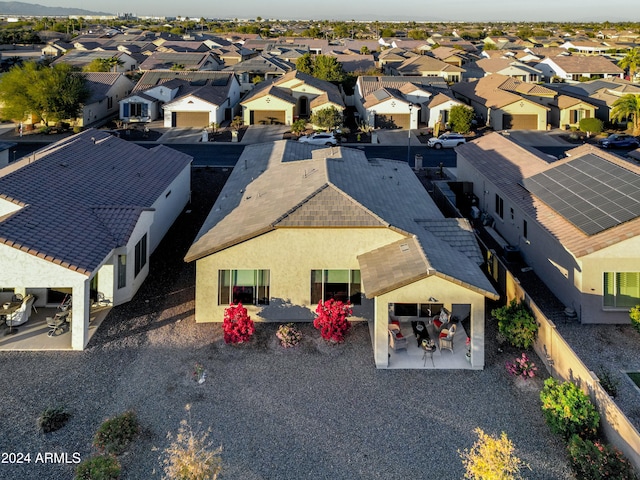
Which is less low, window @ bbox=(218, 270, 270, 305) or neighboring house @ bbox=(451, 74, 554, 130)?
neighboring house @ bbox=(451, 74, 554, 130)

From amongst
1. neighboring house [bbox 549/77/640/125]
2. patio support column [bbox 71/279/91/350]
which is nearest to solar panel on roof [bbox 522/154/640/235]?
patio support column [bbox 71/279/91/350]

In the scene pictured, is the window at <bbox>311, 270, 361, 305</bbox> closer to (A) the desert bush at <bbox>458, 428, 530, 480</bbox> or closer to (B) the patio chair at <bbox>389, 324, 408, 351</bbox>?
(B) the patio chair at <bbox>389, 324, 408, 351</bbox>

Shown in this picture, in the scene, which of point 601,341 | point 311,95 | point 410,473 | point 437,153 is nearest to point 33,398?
point 410,473

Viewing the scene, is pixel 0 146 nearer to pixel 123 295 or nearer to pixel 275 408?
pixel 123 295

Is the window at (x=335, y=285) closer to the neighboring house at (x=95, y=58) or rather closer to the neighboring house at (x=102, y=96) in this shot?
the neighboring house at (x=102, y=96)

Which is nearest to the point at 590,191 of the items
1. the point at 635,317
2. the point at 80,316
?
the point at 635,317

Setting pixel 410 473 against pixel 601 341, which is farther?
pixel 601 341

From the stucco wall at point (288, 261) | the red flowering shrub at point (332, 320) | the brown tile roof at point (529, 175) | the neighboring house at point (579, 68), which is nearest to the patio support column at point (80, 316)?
the stucco wall at point (288, 261)
